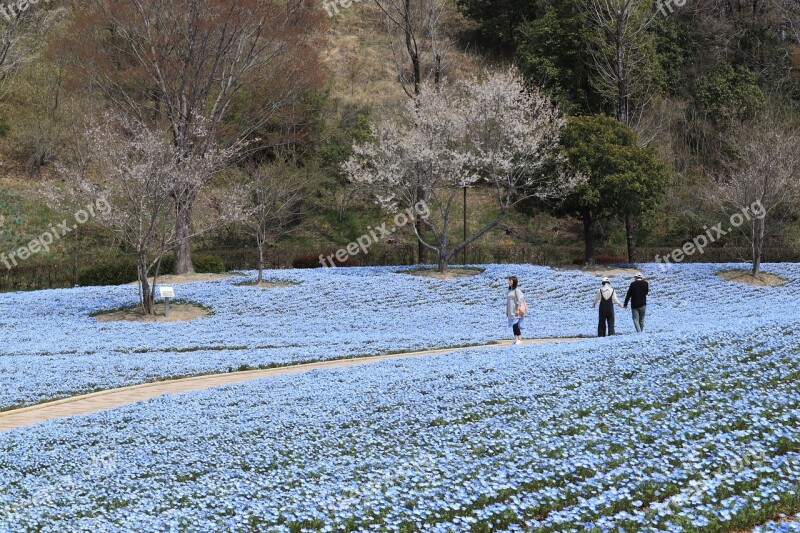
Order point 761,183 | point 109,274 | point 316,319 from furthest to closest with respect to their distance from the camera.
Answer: point 109,274 → point 761,183 → point 316,319

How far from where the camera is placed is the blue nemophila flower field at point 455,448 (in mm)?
7105

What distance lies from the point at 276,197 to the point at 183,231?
597 centimetres

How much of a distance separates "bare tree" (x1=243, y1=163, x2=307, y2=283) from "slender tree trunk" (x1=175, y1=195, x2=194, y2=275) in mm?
3284

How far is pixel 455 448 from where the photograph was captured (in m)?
8.96

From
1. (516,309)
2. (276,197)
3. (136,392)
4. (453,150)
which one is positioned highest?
(453,150)

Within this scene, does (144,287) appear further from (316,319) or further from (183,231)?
(183,231)

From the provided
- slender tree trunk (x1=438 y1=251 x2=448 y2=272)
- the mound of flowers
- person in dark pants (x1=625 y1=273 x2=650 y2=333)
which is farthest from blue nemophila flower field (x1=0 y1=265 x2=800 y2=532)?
slender tree trunk (x1=438 y1=251 x2=448 y2=272)

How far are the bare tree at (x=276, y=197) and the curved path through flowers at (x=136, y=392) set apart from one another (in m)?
18.7

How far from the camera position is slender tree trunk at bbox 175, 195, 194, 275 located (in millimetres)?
32656

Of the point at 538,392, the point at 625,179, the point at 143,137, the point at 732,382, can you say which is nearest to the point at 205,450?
the point at 538,392

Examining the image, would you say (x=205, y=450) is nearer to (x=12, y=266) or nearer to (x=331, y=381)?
(x=331, y=381)

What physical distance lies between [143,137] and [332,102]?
30.4m

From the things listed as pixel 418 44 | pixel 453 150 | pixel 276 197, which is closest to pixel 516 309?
pixel 453 150

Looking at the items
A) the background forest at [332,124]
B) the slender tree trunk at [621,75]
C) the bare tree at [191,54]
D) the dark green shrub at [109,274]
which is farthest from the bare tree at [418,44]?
the dark green shrub at [109,274]
